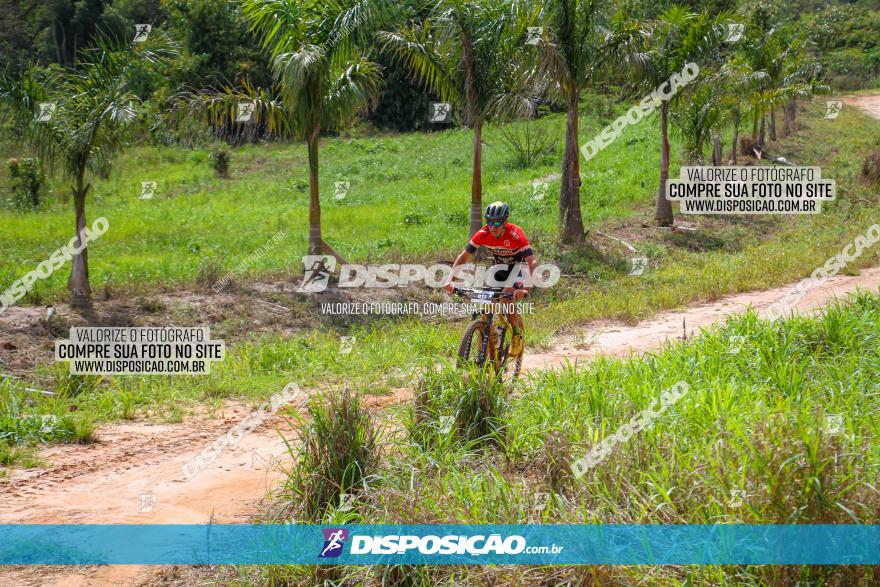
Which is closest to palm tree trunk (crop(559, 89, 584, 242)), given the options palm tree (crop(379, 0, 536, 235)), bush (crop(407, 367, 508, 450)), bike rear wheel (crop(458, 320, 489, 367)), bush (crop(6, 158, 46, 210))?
palm tree (crop(379, 0, 536, 235))

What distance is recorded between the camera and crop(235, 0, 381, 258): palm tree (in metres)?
14.3

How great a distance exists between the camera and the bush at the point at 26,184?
22.1 m

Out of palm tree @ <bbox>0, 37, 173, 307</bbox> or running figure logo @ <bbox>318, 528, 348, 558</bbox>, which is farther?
palm tree @ <bbox>0, 37, 173, 307</bbox>

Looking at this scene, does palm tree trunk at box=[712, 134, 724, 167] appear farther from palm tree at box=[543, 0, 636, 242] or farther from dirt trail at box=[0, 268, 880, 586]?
dirt trail at box=[0, 268, 880, 586]

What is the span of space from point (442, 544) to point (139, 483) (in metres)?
3.23

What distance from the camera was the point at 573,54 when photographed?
1795 cm

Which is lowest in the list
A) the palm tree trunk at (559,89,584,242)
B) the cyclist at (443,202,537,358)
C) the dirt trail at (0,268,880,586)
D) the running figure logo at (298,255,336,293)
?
the dirt trail at (0,268,880,586)

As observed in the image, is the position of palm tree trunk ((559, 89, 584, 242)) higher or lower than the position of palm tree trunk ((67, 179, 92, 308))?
higher

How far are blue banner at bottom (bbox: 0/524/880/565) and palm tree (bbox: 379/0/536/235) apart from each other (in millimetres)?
11743

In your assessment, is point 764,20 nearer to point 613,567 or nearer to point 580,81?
point 580,81

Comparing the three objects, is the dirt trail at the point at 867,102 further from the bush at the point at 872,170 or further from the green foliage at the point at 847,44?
the bush at the point at 872,170

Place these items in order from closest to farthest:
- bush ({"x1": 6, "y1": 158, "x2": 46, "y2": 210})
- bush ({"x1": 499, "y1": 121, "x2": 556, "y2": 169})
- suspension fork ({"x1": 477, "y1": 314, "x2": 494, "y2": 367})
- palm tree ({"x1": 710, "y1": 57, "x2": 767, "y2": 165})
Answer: suspension fork ({"x1": 477, "y1": 314, "x2": 494, "y2": 367}), palm tree ({"x1": 710, "y1": 57, "x2": 767, "y2": 165}), bush ({"x1": 6, "y1": 158, "x2": 46, "y2": 210}), bush ({"x1": 499, "y1": 121, "x2": 556, "y2": 169})

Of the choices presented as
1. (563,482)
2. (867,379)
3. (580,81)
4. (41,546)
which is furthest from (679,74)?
(41,546)

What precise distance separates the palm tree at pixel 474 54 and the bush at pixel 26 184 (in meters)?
11.7
